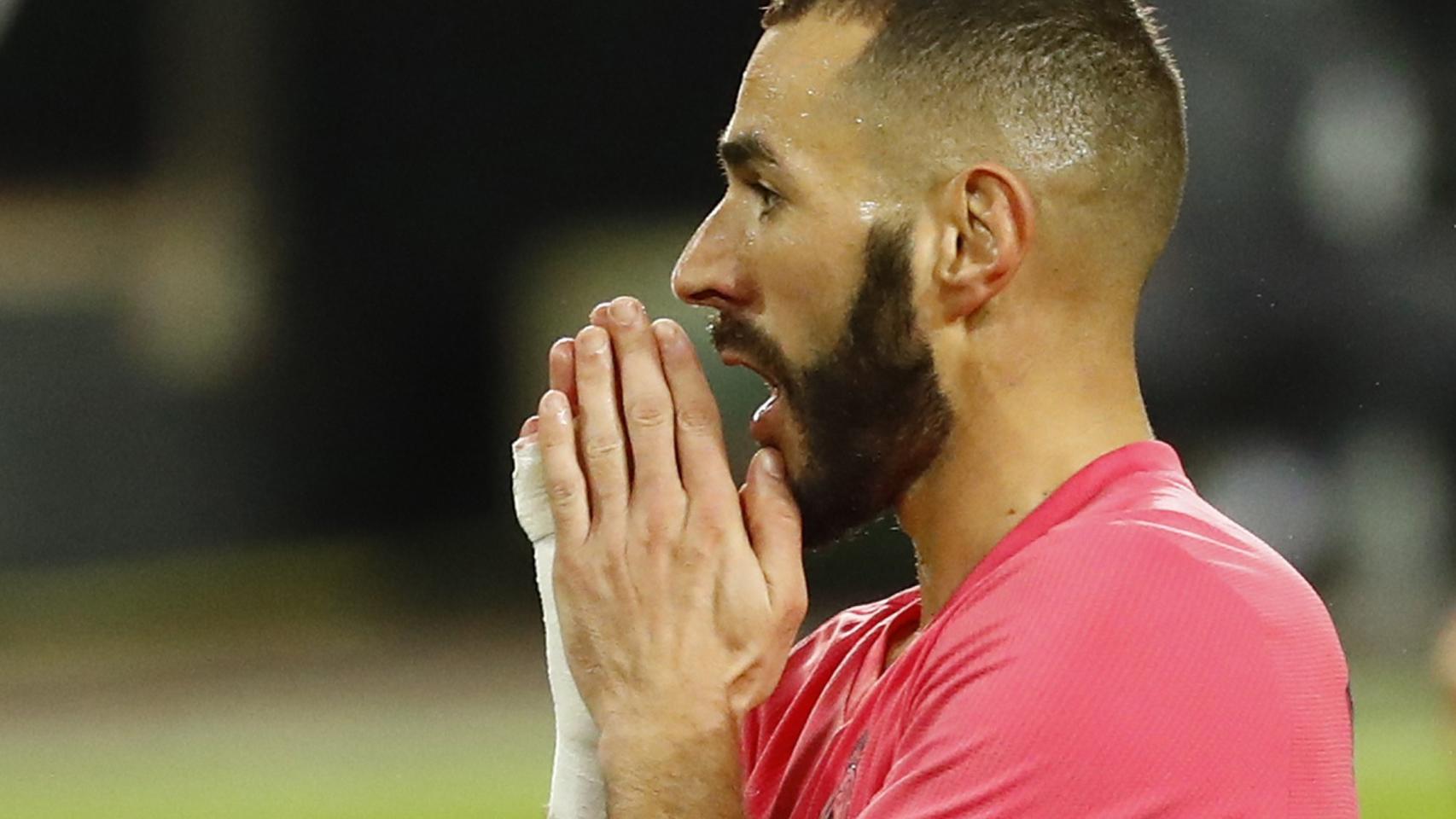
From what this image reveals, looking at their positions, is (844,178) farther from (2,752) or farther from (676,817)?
(2,752)

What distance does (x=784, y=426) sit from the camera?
137 cm

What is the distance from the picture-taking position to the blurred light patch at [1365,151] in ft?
20.8

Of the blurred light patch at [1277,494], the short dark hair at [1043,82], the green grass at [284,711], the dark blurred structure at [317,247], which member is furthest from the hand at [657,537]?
the dark blurred structure at [317,247]

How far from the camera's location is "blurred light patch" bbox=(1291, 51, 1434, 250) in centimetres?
634

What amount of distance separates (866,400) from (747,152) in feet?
0.58

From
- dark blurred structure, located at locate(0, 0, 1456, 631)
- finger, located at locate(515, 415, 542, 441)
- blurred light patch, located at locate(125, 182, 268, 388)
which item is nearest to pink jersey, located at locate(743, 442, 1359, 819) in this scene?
finger, located at locate(515, 415, 542, 441)

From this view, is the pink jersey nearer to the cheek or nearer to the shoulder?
the shoulder

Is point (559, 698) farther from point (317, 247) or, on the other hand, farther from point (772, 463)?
point (317, 247)

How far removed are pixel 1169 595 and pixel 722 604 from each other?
287 mm

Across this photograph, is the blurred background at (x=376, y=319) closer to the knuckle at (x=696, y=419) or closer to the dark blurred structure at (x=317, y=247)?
the dark blurred structure at (x=317, y=247)

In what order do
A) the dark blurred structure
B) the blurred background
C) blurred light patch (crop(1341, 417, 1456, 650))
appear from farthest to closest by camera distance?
the dark blurred structure < the blurred background < blurred light patch (crop(1341, 417, 1456, 650))

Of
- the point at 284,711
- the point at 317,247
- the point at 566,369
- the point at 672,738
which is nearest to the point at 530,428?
the point at 566,369

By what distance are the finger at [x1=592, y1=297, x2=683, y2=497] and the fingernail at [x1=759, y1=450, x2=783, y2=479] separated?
6 cm

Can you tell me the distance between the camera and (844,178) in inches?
51.5
